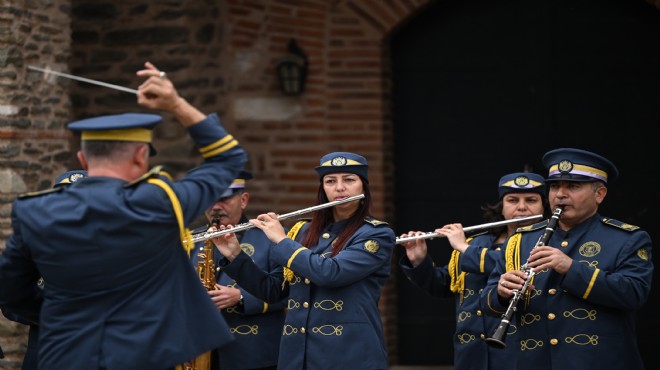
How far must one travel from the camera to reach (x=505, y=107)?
1034cm

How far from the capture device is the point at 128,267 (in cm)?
488

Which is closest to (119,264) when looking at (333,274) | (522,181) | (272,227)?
(333,274)

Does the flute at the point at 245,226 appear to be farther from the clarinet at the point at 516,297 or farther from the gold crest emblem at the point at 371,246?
the clarinet at the point at 516,297

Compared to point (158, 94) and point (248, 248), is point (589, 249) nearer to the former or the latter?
point (248, 248)

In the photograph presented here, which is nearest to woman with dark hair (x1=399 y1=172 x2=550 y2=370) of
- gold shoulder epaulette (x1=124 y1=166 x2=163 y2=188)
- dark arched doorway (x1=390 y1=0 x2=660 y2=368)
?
dark arched doorway (x1=390 y1=0 x2=660 y2=368)

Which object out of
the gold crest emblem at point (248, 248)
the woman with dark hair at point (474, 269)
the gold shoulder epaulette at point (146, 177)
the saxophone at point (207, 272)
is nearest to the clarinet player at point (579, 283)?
the woman with dark hair at point (474, 269)

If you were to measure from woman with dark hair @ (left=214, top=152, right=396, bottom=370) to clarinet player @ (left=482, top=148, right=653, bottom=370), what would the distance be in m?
0.62

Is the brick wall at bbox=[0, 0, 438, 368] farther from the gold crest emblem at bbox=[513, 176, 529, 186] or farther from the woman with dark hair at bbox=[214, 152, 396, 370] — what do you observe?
the woman with dark hair at bbox=[214, 152, 396, 370]

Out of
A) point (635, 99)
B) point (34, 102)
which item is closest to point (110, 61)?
point (34, 102)

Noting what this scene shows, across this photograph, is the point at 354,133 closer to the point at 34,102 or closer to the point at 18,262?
the point at 34,102

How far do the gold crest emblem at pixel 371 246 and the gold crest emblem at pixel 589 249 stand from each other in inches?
40.1

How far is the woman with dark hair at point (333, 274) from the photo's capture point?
6582 mm

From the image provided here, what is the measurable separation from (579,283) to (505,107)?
4.26 meters

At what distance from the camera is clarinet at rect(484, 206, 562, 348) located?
618 cm
